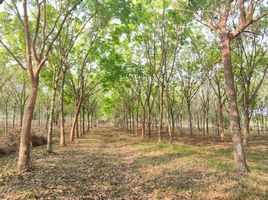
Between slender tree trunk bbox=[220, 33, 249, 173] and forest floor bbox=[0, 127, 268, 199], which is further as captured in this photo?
slender tree trunk bbox=[220, 33, 249, 173]

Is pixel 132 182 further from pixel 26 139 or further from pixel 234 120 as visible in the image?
pixel 234 120

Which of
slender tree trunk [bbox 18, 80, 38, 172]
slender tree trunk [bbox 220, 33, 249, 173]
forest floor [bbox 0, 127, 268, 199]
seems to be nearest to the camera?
forest floor [bbox 0, 127, 268, 199]

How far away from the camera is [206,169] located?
1222 cm

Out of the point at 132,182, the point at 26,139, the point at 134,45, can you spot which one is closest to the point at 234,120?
the point at 132,182

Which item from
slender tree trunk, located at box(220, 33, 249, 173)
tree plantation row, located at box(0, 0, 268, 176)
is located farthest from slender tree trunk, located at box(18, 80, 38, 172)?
slender tree trunk, located at box(220, 33, 249, 173)

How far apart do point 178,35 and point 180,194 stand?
18895 mm

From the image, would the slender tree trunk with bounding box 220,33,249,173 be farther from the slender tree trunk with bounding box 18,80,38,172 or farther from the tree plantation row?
the slender tree trunk with bounding box 18,80,38,172

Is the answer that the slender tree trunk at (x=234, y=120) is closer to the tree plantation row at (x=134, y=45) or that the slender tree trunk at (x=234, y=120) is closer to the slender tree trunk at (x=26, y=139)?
the tree plantation row at (x=134, y=45)

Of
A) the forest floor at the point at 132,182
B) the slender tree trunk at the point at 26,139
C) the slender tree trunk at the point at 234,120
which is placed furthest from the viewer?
the slender tree trunk at the point at 234,120

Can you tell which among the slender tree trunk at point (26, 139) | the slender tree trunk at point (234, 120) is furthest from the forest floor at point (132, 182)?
the slender tree trunk at point (234, 120)

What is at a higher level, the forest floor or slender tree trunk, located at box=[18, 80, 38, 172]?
slender tree trunk, located at box=[18, 80, 38, 172]

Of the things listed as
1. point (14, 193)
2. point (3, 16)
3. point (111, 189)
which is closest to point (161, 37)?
point (3, 16)

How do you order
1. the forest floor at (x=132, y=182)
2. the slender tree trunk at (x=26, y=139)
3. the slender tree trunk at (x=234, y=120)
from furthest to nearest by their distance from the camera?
1. the slender tree trunk at (x=234, y=120)
2. the slender tree trunk at (x=26, y=139)
3. the forest floor at (x=132, y=182)

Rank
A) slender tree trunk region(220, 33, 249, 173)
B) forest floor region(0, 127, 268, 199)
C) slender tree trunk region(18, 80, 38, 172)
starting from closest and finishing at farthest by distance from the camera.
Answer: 1. forest floor region(0, 127, 268, 199)
2. slender tree trunk region(18, 80, 38, 172)
3. slender tree trunk region(220, 33, 249, 173)
